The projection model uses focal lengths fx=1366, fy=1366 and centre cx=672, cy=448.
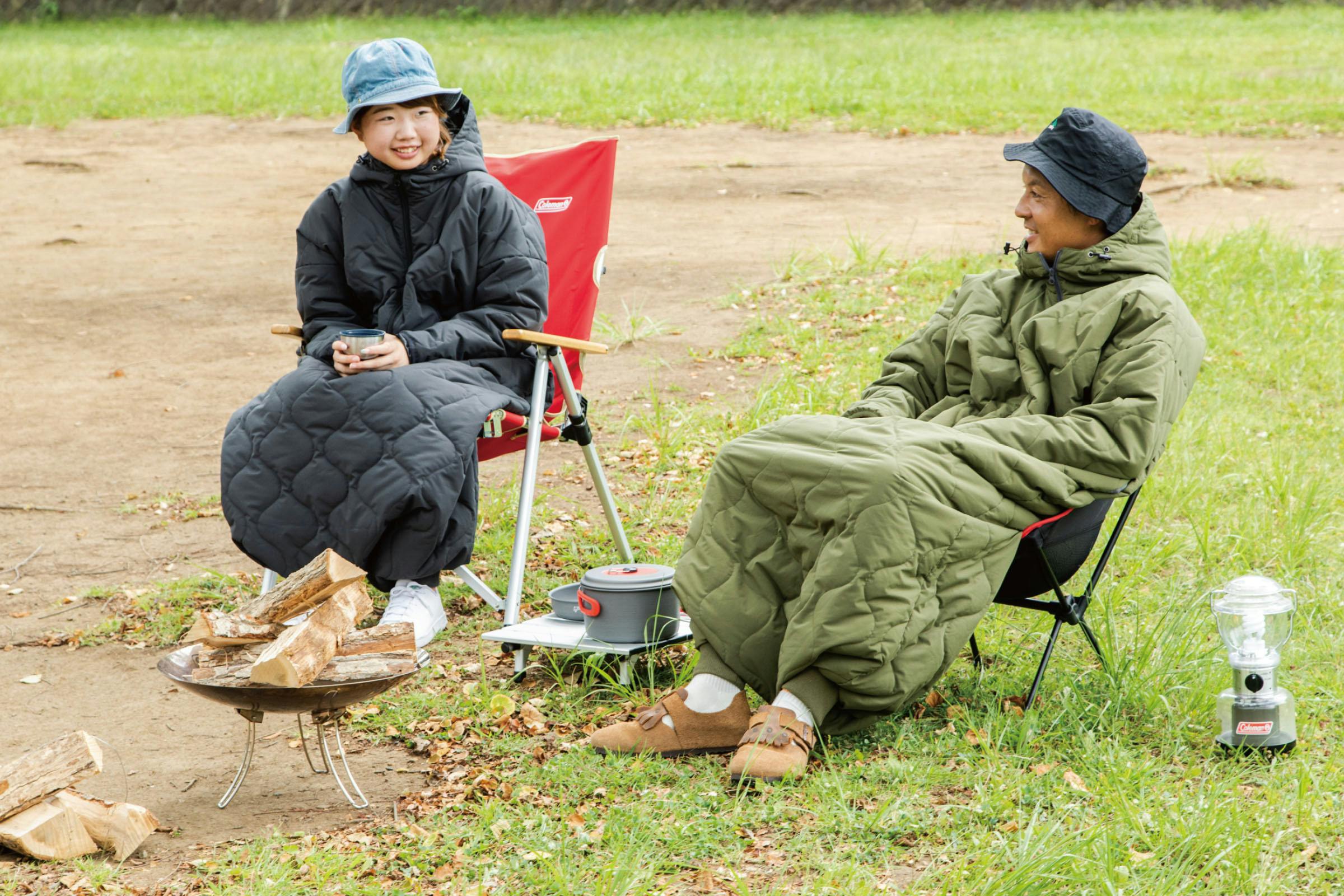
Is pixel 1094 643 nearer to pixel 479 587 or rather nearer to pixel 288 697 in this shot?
pixel 479 587

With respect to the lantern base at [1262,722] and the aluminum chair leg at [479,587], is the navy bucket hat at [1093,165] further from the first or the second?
the aluminum chair leg at [479,587]

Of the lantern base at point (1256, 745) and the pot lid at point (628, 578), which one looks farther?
the pot lid at point (628, 578)

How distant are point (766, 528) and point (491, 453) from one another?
4.73 ft

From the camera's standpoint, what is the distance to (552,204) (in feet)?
15.2

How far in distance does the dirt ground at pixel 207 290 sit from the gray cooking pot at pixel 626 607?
0.59 meters

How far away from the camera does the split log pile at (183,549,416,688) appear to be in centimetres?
283

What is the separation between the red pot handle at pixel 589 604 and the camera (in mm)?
3467

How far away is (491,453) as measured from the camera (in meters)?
4.21

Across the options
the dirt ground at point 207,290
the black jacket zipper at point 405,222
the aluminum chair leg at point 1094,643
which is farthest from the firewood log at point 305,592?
the aluminum chair leg at point 1094,643

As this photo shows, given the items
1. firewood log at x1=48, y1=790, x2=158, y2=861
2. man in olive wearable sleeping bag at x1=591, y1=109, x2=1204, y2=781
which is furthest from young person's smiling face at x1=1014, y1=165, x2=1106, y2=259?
firewood log at x1=48, y1=790, x2=158, y2=861

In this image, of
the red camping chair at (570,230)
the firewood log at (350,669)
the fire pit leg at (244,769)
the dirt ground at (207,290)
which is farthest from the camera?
the red camping chair at (570,230)

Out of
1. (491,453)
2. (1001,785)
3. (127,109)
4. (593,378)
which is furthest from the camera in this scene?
(127,109)

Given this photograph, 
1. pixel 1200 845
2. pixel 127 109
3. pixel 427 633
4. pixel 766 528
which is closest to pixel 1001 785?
pixel 1200 845

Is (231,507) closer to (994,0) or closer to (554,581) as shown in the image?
(554,581)
